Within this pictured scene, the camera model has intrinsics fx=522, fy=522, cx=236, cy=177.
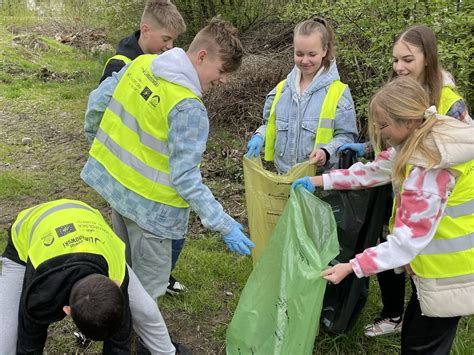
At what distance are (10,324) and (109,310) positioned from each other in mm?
589

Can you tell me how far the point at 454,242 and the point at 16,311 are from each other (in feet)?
5.52

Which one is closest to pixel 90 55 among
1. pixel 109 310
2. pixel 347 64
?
pixel 347 64

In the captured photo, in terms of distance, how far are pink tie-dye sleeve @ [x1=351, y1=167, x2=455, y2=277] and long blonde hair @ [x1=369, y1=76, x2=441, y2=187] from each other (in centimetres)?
7

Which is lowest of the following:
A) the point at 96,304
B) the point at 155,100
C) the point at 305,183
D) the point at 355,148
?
the point at 96,304

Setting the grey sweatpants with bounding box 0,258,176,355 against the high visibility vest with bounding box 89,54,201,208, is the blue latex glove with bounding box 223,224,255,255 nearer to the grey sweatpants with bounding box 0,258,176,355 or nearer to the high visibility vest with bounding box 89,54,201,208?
the high visibility vest with bounding box 89,54,201,208

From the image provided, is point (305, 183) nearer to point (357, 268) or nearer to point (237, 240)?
point (237, 240)

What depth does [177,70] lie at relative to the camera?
2.12 meters

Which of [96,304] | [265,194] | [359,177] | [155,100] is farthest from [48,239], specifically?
[359,177]

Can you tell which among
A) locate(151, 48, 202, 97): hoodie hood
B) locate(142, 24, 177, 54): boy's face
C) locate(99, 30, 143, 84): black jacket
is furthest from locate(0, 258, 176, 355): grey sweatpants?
locate(142, 24, 177, 54): boy's face

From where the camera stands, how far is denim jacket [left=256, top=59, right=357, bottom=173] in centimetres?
258

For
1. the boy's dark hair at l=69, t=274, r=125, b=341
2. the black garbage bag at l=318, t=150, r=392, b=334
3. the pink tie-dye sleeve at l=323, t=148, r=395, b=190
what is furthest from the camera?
the black garbage bag at l=318, t=150, r=392, b=334

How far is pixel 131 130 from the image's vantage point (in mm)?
2238

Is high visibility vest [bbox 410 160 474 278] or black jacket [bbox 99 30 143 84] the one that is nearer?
high visibility vest [bbox 410 160 474 278]

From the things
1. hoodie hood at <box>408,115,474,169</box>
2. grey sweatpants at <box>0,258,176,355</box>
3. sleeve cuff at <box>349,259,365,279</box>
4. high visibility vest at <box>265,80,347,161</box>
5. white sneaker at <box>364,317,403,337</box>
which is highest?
hoodie hood at <box>408,115,474,169</box>
